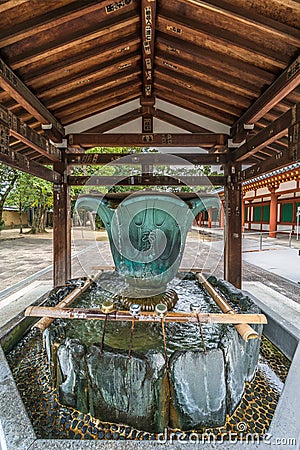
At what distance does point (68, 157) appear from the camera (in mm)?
4520

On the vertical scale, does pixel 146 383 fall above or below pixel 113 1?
below

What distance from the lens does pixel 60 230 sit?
4539 mm

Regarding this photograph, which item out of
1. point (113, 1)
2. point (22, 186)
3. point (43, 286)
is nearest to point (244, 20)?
point (113, 1)

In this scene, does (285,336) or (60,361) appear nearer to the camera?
(60,361)

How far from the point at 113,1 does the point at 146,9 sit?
11.3 inches

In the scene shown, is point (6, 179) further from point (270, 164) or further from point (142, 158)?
point (270, 164)

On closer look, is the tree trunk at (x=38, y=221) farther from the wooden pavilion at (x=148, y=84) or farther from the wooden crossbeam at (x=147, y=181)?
the wooden crossbeam at (x=147, y=181)

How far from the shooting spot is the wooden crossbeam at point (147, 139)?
171 inches

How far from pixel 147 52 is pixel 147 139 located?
5.06 ft

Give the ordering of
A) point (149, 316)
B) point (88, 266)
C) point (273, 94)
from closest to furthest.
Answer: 1. point (149, 316)
2. point (273, 94)
3. point (88, 266)

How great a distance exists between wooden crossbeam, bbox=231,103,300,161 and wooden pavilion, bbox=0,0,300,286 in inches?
0.5

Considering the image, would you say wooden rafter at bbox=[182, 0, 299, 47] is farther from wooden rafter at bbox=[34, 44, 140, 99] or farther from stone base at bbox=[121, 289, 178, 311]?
stone base at bbox=[121, 289, 178, 311]

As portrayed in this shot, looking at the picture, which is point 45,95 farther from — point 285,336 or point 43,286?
point 285,336

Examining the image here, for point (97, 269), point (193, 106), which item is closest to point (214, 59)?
point (193, 106)
